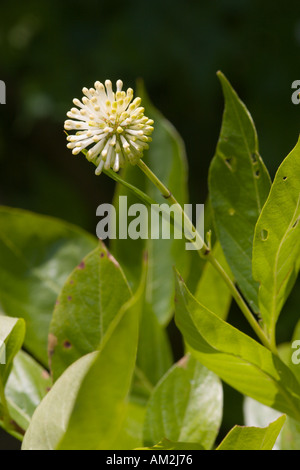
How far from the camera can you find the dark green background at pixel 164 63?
207 cm

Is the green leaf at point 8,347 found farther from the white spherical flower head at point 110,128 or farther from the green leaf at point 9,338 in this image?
the white spherical flower head at point 110,128

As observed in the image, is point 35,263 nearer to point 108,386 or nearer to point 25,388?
point 25,388

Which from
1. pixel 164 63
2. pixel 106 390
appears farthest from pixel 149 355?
pixel 164 63

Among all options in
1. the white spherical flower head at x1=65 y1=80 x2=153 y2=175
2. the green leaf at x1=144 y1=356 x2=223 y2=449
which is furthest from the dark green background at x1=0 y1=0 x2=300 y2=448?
the white spherical flower head at x1=65 y1=80 x2=153 y2=175

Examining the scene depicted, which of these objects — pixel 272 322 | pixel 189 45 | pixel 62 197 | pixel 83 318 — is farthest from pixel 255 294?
pixel 62 197

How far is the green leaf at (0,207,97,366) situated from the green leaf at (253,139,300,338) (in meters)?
0.22

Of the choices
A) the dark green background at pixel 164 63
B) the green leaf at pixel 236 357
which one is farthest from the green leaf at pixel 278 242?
the dark green background at pixel 164 63

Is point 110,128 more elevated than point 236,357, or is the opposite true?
point 110,128

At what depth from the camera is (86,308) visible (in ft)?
1.55

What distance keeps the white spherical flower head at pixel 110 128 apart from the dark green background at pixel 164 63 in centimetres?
163

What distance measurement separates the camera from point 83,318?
0.47 metres

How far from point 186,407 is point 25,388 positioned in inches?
5.6
